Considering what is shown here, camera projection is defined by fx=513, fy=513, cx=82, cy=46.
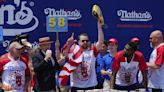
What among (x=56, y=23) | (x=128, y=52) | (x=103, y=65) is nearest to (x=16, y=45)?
(x=56, y=23)

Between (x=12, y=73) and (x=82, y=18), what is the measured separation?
156 inches

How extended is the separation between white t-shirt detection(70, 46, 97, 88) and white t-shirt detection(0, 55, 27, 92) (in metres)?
1.14

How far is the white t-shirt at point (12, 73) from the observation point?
25.4 ft

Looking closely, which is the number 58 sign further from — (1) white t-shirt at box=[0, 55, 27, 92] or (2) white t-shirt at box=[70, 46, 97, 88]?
(1) white t-shirt at box=[0, 55, 27, 92]

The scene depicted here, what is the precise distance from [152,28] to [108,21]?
1106 millimetres

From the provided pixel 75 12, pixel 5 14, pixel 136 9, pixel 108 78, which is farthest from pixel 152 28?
pixel 5 14

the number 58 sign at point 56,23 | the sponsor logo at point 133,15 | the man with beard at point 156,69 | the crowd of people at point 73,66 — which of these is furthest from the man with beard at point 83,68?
the sponsor logo at point 133,15

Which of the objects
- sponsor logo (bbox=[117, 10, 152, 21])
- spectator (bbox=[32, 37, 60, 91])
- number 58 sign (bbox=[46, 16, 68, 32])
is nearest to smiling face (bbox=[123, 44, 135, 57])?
spectator (bbox=[32, 37, 60, 91])

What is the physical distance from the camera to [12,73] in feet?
25.4

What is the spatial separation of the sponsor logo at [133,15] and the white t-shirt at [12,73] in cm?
445

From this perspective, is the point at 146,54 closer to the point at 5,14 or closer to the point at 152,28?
the point at 152,28

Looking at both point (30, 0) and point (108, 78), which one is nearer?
point (108, 78)

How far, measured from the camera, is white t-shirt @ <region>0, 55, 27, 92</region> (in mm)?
7742

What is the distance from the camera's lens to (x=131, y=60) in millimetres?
8336
